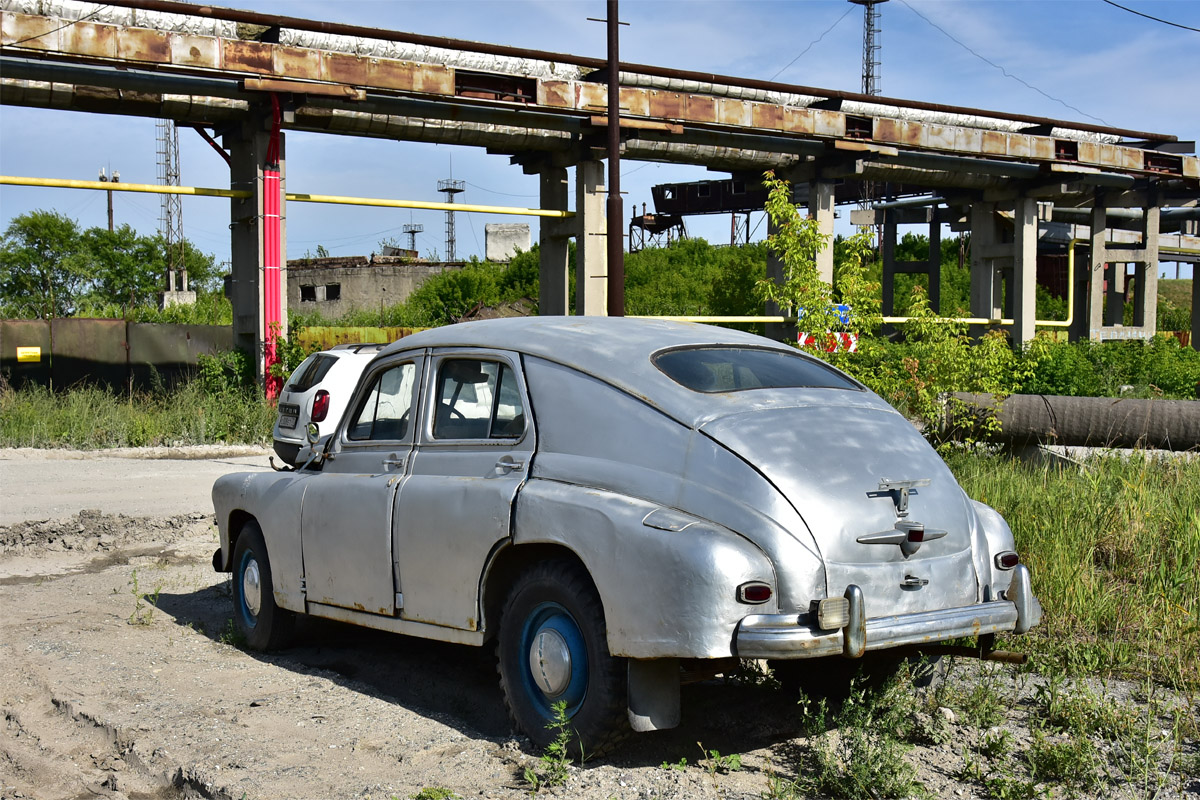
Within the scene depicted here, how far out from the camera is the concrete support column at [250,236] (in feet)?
61.6

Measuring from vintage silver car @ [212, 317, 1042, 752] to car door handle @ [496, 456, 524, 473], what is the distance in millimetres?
19

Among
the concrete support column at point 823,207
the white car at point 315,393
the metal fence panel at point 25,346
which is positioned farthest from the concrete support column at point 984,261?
the metal fence panel at point 25,346

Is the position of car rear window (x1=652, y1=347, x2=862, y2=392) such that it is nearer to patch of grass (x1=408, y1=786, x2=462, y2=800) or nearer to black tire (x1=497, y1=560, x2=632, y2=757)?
black tire (x1=497, y1=560, x2=632, y2=757)

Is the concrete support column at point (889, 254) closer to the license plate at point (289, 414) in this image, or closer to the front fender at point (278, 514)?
the license plate at point (289, 414)

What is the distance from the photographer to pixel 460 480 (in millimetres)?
5316

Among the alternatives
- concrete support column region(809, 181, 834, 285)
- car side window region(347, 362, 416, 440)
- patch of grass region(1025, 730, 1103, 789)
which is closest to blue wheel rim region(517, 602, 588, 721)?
car side window region(347, 362, 416, 440)

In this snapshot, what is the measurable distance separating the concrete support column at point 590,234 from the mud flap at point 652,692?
17.7 m

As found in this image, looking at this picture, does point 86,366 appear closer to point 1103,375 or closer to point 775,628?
point 1103,375

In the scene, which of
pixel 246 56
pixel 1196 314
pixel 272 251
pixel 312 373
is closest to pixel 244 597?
pixel 312 373

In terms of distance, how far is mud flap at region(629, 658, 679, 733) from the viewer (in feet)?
14.3

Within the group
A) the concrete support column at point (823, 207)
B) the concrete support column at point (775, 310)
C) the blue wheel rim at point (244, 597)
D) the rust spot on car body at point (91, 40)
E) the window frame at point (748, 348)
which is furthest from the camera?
the concrete support column at point (775, 310)

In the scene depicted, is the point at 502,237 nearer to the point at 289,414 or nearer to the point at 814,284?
the point at 289,414

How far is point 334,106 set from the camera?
18.9m

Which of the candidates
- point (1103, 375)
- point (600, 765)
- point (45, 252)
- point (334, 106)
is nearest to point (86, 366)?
point (334, 106)
